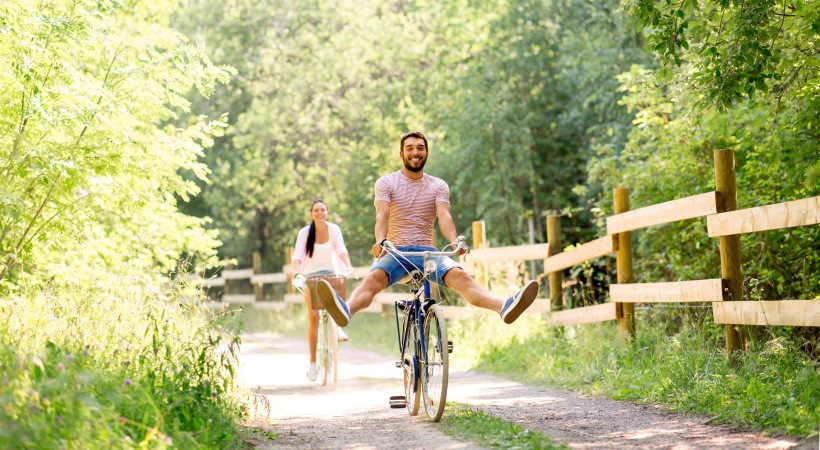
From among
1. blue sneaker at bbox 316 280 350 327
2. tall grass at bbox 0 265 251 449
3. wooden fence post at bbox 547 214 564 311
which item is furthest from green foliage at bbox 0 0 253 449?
wooden fence post at bbox 547 214 564 311

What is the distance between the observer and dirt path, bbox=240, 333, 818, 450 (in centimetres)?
582

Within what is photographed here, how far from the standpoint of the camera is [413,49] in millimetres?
22891

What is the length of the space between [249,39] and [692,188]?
18.5m

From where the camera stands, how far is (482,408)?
749cm

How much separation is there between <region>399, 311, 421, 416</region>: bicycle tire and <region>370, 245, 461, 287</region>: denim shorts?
0.33 metres

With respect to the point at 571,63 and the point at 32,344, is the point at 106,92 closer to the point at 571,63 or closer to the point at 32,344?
the point at 32,344

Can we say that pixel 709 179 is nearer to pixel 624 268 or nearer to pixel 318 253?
pixel 624 268

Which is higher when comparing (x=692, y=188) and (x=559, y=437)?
(x=692, y=188)

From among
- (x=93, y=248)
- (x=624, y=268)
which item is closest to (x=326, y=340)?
(x=93, y=248)

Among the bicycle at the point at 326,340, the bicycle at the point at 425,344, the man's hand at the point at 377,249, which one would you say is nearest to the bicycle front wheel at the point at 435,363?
the bicycle at the point at 425,344

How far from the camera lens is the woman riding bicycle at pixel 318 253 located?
33.9 feet

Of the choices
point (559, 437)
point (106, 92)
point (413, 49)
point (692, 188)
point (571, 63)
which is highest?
point (413, 49)

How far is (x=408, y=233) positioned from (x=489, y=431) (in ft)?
5.50

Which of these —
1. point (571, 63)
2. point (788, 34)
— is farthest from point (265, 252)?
point (788, 34)
